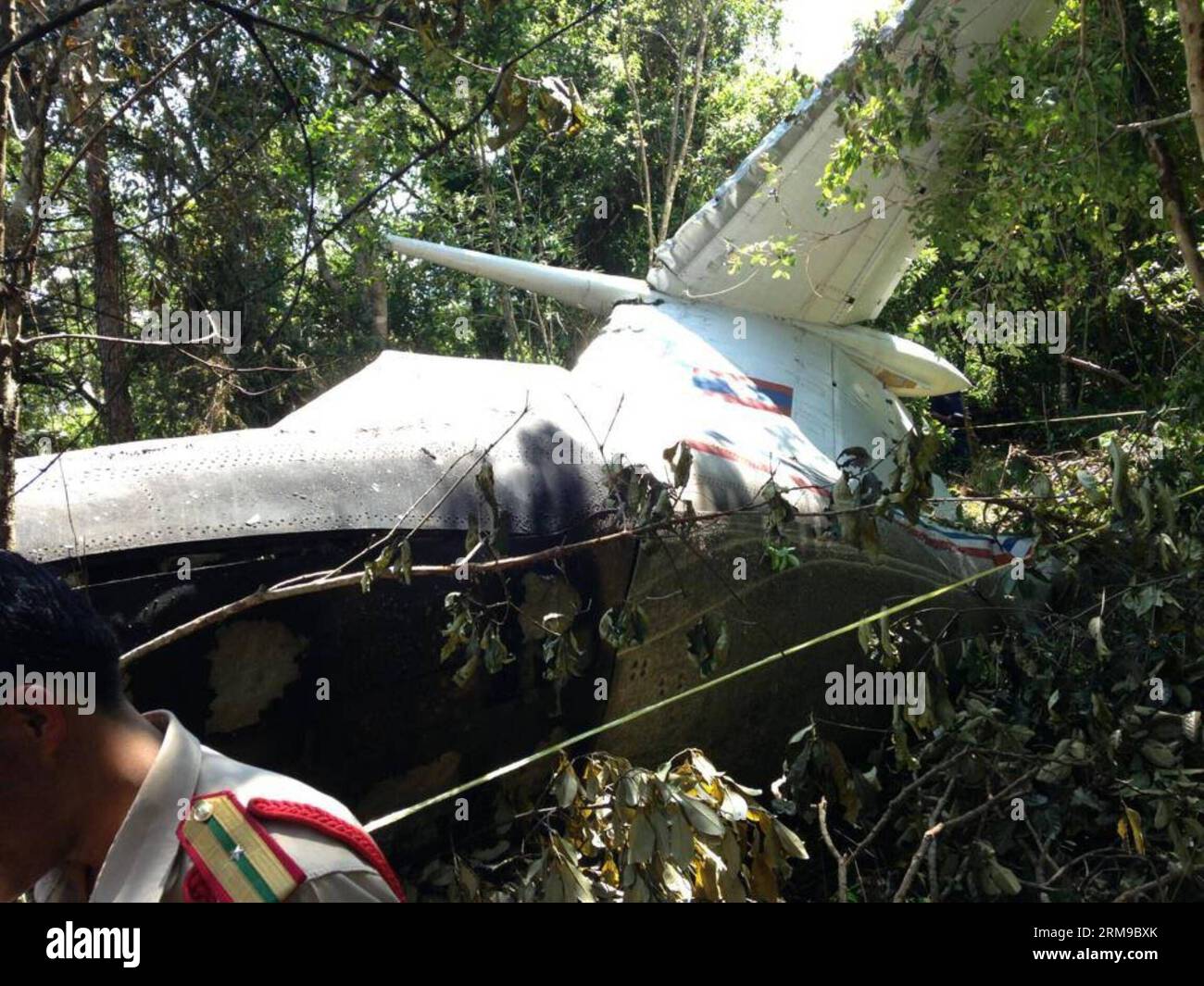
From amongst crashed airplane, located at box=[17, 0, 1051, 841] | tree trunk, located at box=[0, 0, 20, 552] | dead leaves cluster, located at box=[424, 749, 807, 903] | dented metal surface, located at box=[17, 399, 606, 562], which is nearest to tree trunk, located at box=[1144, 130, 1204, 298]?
crashed airplane, located at box=[17, 0, 1051, 841]

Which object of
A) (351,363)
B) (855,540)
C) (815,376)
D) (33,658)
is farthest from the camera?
(351,363)

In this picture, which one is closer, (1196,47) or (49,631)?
(49,631)

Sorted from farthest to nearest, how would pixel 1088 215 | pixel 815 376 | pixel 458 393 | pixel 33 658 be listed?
pixel 815 376, pixel 1088 215, pixel 458 393, pixel 33 658

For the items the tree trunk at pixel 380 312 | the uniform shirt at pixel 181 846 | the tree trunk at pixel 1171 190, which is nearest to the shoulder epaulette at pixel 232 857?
the uniform shirt at pixel 181 846

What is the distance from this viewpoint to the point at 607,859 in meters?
3.99

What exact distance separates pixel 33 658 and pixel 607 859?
2.63 m

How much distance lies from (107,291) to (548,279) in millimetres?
3624

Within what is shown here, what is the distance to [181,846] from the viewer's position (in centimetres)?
168

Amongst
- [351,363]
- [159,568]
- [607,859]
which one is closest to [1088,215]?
[607,859]

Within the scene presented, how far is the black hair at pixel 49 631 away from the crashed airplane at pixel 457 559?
82.9 inches

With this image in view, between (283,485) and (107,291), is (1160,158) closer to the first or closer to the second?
(283,485)

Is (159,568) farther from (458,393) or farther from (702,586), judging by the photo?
(702,586)

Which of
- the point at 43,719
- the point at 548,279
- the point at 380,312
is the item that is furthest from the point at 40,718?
the point at 380,312

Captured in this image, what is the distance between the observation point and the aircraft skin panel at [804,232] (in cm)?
774
